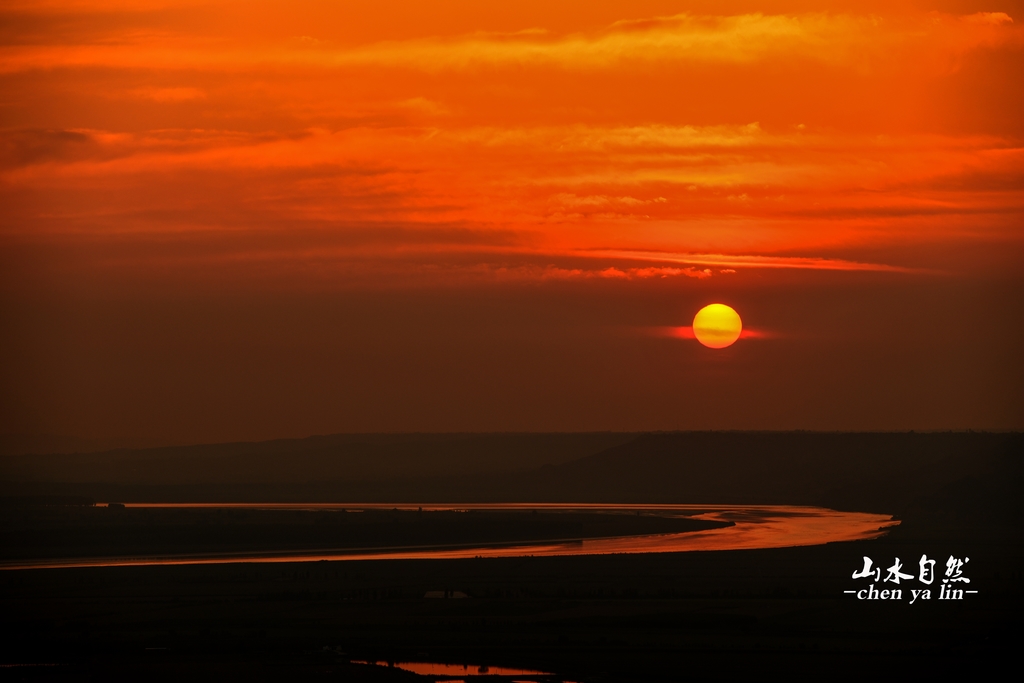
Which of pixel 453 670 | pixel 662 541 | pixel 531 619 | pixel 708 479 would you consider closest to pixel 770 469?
pixel 708 479

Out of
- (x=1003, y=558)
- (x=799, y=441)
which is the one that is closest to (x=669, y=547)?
(x=1003, y=558)

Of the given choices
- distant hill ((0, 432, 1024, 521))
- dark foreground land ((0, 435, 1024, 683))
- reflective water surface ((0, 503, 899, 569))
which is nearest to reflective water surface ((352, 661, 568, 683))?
dark foreground land ((0, 435, 1024, 683))

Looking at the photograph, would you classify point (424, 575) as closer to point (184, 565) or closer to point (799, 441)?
point (184, 565)

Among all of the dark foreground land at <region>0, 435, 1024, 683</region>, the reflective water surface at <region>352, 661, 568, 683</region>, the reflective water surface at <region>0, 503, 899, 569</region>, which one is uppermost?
the reflective water surface at <region>0, 503, 899, 569</region>

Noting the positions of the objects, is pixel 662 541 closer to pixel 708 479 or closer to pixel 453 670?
pixel 453 670

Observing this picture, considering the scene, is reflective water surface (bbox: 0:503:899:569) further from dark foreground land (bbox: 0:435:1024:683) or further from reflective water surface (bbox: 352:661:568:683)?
reflective water surface (bbox: 352:661:568:683)

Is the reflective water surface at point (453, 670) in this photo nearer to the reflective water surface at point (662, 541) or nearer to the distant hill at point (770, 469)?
the reflective water surface at point (662, 541)
